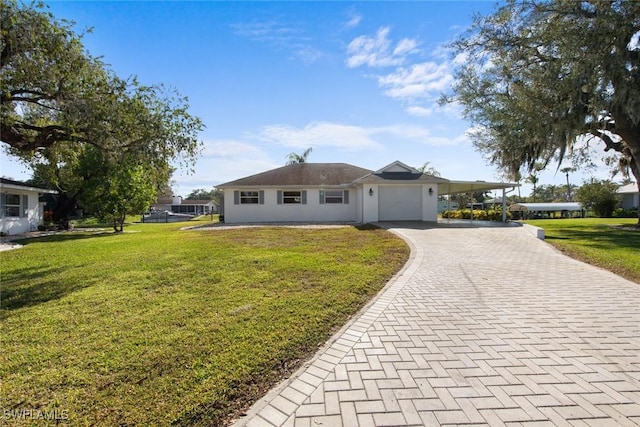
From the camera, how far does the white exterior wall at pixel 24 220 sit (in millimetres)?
15922

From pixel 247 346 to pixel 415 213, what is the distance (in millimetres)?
16103

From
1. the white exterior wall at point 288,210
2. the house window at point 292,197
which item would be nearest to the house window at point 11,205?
the white exterior wall at point 288,210

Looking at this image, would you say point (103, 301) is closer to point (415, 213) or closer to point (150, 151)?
point (150, 151)

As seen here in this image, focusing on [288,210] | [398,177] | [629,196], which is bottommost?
[288,210]

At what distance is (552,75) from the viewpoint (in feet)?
37.7

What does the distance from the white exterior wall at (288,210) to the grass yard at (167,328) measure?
11852 mm

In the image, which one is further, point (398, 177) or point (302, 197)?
point (302, 197)

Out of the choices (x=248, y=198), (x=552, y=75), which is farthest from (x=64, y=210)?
(x=552, y=75)

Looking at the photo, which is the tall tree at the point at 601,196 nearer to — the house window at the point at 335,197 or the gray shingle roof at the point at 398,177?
the gray shingle roof at the point at 398,177

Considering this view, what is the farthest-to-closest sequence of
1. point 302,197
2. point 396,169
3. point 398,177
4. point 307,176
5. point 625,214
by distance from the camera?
point 625,214 < point 307,176 < point 302,197 < point 396,169 < point 398,177

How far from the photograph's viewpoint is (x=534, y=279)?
6.00 metres

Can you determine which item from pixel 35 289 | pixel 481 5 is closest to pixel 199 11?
pixel 35 289

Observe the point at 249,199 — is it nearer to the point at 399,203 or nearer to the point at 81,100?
the point at 399,203

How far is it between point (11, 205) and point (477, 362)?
77.8 feet
